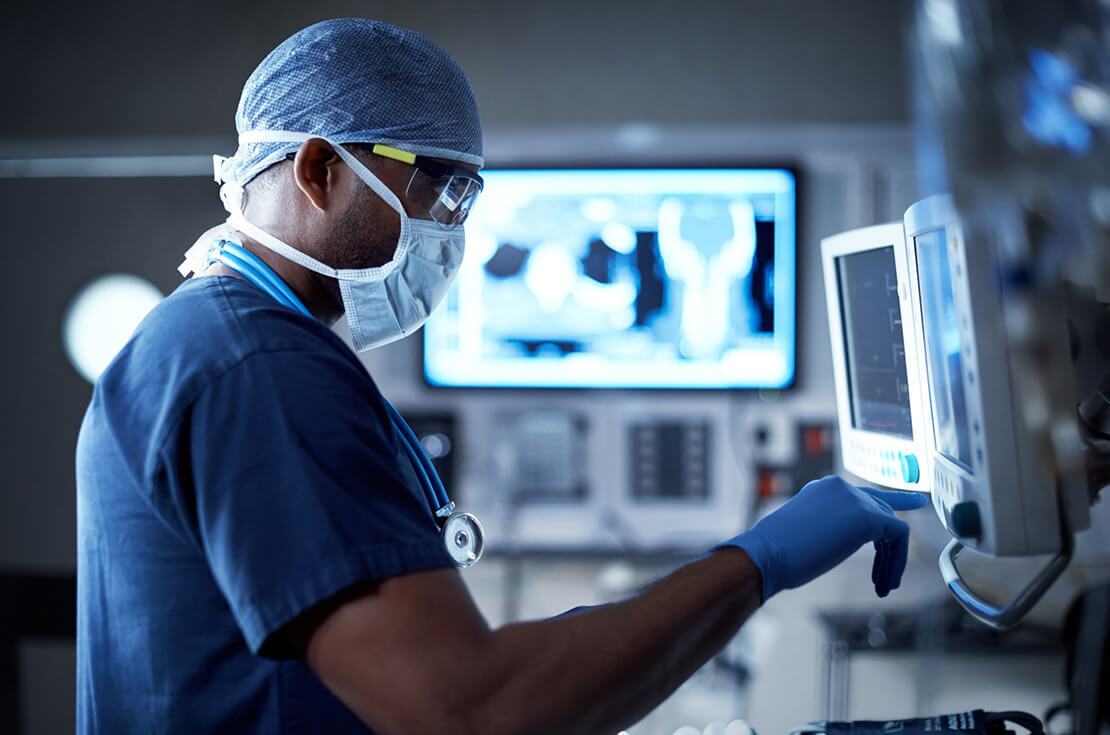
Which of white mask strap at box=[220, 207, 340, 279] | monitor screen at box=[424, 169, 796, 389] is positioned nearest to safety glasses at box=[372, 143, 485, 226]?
white mask strap at box=[220, 207, 340, 279]

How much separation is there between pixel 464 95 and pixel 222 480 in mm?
570

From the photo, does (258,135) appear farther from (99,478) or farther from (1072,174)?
(1072,174)

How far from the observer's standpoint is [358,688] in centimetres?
71

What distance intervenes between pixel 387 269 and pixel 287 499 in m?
0.41

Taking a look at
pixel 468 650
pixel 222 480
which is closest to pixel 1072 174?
pixel 468 650

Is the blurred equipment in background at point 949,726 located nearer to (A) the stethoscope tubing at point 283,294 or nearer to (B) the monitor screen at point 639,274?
(A) the stethoscope tubing at point 283,294

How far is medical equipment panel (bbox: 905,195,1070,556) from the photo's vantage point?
78cm

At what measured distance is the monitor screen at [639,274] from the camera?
297 centimetres

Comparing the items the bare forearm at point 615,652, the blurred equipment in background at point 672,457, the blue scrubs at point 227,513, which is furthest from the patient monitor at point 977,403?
the blurred equipment in background at point 672,457

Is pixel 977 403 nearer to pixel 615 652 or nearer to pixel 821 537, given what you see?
pixel 821 537

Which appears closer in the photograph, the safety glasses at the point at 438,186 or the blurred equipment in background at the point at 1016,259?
the blurred equipment in background at the point at 1016,259

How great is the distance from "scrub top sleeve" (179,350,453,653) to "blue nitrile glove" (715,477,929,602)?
0.32m

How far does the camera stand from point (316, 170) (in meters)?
Answer: 1.04

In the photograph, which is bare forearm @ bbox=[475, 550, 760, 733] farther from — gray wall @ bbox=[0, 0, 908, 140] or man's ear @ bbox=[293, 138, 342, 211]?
gray wall @ bbox=[0, 0, 908, 140]
